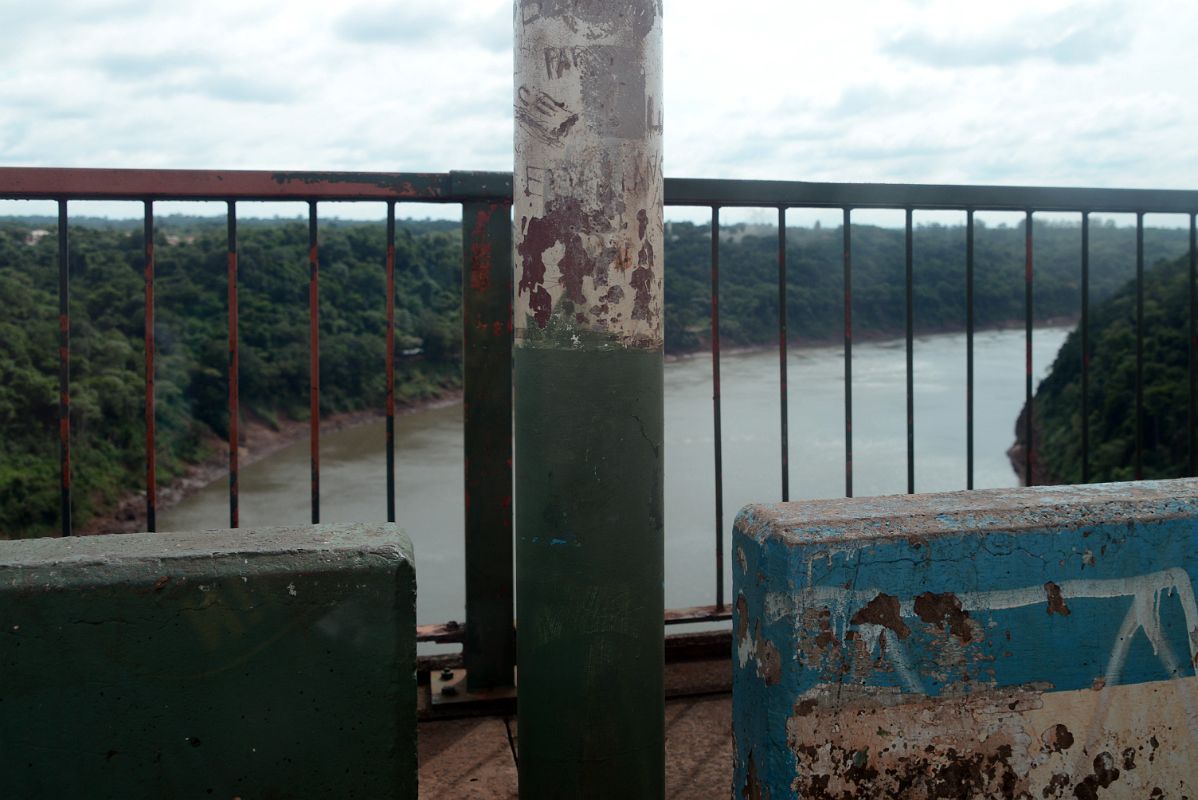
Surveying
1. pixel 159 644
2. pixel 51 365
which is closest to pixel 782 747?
pixel 159 644

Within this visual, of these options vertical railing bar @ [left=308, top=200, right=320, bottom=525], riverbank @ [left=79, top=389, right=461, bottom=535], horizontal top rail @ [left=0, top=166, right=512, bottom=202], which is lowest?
riverbank @ [left=79, top=389, right=461, bottom=535]

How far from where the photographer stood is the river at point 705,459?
11055 mm

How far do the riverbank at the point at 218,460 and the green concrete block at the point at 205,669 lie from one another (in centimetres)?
1678

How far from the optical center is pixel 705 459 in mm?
14453

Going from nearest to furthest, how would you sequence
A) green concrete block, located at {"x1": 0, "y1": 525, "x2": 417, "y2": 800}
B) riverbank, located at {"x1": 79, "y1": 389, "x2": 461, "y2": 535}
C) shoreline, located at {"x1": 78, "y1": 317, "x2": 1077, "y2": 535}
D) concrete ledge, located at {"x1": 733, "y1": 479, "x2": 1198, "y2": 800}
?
green concrete block, located at {"x1": 0, "y1": 525, "x2": 417, "y2": 800} < concrete ledge, located at {"x1": 733, "y1": 479, "x2": 1198, "y2": 800} < shoreline, located at {"x1": 78, "y1": 317, "x2": 1077, "y2": 535} < riverbank, located at {"x1": 79, "y1": 389, "x2": 461, "y2": 535}

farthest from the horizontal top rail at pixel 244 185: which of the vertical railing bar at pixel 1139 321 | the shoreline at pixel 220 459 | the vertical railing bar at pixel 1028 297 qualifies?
the shoreline at pixel 220 459

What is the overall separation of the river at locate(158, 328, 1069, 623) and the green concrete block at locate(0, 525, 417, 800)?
19.1ft

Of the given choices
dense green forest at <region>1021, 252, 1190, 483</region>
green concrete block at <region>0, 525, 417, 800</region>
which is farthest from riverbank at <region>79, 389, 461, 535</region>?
green concrete block at <region>0, 525, 417, 800</region>

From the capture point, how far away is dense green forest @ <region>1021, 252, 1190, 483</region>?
53.3ft

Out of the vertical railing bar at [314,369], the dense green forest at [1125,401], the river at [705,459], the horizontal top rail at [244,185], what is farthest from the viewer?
the dense green forest at [1125,401]

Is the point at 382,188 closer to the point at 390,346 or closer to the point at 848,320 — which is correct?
the point at 390,346

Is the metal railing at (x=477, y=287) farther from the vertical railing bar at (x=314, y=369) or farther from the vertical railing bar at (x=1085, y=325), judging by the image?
the vertical railing bar at (x=1085, y=325)

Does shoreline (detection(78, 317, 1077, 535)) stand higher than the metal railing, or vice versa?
the metal railing

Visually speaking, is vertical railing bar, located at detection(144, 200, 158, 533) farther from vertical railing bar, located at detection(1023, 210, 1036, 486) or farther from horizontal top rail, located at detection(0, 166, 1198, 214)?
vertical railing bar, located at detection(1023, 210, 1036, 486)
